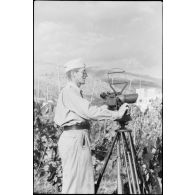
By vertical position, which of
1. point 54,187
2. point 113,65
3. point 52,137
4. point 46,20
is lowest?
point 54,187

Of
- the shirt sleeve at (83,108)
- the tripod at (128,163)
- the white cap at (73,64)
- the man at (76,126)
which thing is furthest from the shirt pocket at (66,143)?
the white cap at (73,64)

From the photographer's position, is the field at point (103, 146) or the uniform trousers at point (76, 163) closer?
the uniform trousers at point (76, 163)

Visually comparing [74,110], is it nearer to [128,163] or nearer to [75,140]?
[75,140]

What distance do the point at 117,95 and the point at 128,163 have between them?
1.76 ft

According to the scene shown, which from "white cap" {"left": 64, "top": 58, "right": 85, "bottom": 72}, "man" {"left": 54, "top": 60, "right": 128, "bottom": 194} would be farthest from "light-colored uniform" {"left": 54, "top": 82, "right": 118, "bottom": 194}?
"white cap" {"left": 64, "top": 58, "right": 85, "bottom": 72}

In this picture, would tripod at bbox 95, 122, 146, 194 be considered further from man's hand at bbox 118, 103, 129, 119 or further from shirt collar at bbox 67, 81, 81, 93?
shirt collar at bbox 67, 81, 81, 93

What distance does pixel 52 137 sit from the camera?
11.8 ft

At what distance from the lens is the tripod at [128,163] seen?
3.49 meters

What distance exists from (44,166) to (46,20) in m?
1.15

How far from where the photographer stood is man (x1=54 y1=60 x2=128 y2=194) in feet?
11.4

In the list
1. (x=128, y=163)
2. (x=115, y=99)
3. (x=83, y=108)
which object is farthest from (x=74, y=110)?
(x=128, y=163)

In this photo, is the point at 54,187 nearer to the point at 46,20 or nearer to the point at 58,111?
the point at 58,111

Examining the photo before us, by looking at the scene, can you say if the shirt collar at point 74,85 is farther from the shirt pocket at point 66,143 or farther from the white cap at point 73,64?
the shirt pocket at point 66,143

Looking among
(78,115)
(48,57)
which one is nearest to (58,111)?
(78,115)
